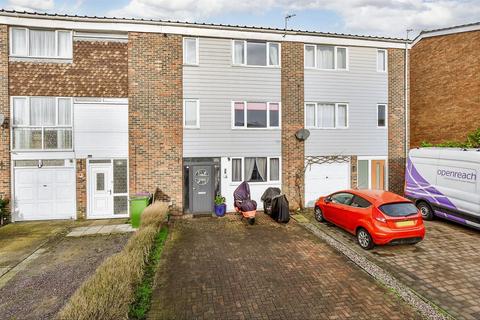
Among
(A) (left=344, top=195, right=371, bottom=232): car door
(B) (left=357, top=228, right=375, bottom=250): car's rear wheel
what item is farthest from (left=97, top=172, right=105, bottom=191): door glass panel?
(B) (left=357, top=228, right=375, bottom=250): car's rear wheel

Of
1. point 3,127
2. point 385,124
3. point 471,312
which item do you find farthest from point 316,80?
point 3,127

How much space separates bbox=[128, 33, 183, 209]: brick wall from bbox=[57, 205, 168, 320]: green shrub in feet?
15.4

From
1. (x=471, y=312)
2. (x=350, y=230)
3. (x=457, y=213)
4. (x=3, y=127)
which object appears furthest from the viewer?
(x=3, y=127)

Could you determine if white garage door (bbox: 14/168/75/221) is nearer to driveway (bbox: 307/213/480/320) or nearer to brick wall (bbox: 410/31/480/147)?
driveway (bbox: 307/213/480/320)

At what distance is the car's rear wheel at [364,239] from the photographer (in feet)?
26.1

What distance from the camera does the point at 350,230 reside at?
8883 millimetres

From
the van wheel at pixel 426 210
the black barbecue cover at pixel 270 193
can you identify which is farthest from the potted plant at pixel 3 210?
the van wheel at pixel 426 210

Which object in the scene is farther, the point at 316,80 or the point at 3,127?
the point at 316,80

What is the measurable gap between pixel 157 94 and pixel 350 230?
902 centimetres

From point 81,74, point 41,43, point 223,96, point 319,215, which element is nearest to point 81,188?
point 81,74

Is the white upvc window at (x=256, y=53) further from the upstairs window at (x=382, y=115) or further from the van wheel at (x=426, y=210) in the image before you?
the van wheel at (x=426, y=210)

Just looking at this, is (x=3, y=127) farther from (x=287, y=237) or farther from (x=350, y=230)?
(x=350, y=230)

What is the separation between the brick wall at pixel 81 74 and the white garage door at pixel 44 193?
3142 mm

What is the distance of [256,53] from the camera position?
12875 mm
